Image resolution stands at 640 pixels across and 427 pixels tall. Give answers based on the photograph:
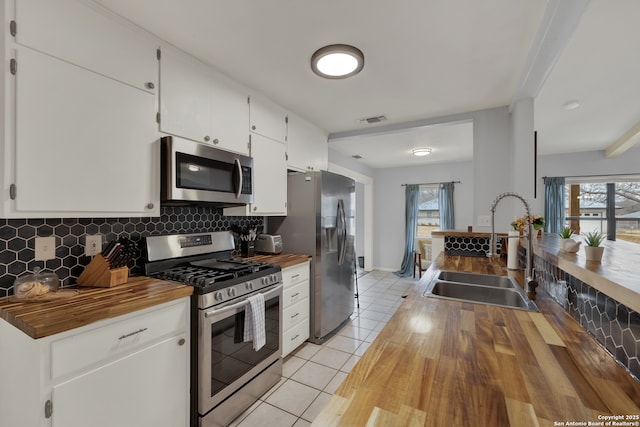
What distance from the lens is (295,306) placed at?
254 centimetres

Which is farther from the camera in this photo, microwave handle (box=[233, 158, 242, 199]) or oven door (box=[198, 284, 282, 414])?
microwave handle (box=[233, 158, 242, 199])

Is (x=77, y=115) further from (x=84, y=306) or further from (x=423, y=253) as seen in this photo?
(x=423, y=253)

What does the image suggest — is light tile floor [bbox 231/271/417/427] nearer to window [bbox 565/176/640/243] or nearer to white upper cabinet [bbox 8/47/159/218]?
white upper cabinet [bbox 8/47/159/218]

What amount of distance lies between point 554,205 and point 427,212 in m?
2.17

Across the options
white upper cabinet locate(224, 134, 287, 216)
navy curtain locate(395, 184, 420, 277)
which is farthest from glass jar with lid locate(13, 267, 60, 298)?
navy curtain locate(395, 184, 420, 277)

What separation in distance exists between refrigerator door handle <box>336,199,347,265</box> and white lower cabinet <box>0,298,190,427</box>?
181cm

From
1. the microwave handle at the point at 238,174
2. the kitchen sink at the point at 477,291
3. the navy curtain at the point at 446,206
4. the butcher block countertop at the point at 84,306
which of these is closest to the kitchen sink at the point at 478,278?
the kitchen sink at the point at 477,291

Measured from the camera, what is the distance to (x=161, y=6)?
1.50 metres

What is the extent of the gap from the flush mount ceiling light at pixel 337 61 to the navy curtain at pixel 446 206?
4354mm

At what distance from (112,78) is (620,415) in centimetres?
237

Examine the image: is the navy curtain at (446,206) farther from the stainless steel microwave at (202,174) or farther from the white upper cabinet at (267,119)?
the stainless steel microwave at (202,174)

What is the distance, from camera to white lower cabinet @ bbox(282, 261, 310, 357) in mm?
2414

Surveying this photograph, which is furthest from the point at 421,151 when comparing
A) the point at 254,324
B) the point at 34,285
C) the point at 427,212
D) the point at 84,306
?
the point at 34,285

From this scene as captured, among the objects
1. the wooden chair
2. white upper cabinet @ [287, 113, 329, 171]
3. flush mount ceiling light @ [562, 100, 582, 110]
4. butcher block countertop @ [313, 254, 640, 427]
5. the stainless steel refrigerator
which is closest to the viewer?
butcher block countertop @ [313, 254, 640, 427]
